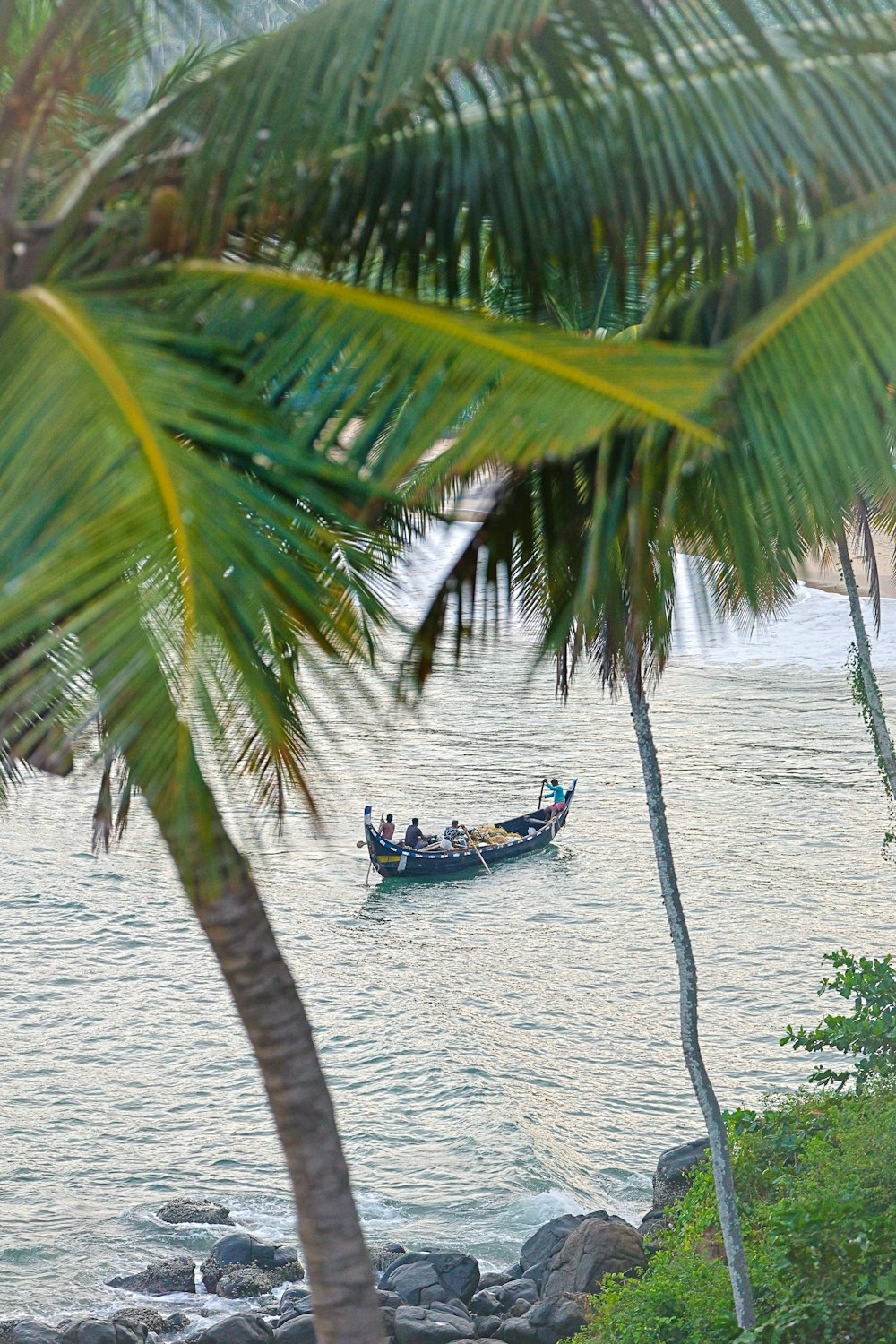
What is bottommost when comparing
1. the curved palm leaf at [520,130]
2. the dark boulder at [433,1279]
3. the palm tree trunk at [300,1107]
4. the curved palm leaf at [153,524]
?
the dark boulder at [433,1279]

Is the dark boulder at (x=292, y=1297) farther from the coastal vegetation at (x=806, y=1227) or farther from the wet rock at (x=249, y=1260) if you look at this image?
the coastal vegetation at (x=806, y=1227)

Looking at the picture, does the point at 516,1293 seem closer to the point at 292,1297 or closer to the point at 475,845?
the point at 292,1297

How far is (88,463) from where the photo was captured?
299 centimetres

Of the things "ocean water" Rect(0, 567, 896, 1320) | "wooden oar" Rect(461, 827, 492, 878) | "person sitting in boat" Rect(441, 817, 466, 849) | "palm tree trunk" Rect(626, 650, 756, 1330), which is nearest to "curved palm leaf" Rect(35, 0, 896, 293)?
"palm tree trunk" Rect(626, 650, 756, 1330)

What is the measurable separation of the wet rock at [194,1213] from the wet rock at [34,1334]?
3168 millimetres

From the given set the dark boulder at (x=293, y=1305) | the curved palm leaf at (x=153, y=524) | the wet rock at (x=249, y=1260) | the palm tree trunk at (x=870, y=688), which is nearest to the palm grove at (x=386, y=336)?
the curved palm leaf at (x=153, y=524)

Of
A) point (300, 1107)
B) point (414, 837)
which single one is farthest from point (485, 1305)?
point (414, 837)

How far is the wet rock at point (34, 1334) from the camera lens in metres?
14.4

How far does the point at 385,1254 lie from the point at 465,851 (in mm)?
14506

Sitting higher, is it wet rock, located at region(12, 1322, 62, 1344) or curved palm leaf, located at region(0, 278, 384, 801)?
curved palm leaf, located at region(0, 278, 384, 801)

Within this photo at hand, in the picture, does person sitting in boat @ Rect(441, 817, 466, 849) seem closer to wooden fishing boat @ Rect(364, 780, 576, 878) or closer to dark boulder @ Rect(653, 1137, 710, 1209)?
wooden fishing boat @ Rect(364, 780, 576, 878)

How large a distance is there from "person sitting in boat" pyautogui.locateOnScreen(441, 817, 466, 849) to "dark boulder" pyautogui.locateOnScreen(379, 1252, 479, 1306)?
1473 centimetres

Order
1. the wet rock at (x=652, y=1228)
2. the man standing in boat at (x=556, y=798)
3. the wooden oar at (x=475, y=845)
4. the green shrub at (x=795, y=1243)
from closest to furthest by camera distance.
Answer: the green shrub at (x=795, y=1243) → the wet rock at (x=652, y=1228) → the wooden oar at (x=475, y=845) → the man standing in boat at (x=556, y=798)

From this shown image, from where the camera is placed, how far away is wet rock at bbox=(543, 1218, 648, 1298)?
15000mm
